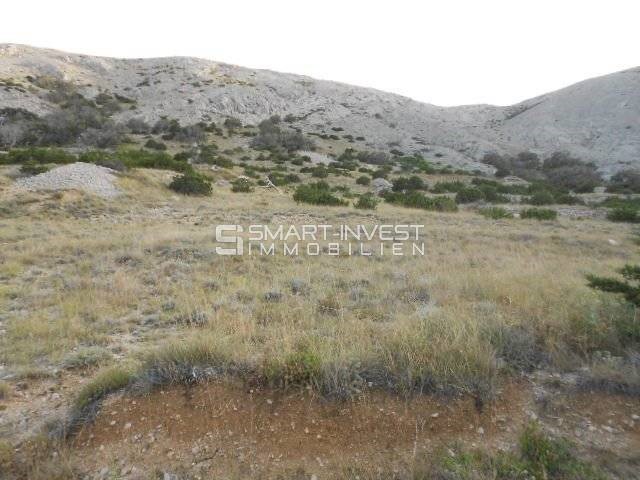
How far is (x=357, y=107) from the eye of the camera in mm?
A: 57156

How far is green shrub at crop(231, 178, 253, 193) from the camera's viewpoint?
2022cm

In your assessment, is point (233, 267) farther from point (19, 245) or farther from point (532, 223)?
point (532, 223)

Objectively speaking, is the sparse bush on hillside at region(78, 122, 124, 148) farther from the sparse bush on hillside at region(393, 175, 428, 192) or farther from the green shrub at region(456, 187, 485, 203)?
the green shrub at region(456, 187, 485, 203)

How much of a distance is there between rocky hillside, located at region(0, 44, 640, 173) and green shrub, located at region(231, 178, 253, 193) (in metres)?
25.6

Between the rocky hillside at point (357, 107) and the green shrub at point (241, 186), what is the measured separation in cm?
2557

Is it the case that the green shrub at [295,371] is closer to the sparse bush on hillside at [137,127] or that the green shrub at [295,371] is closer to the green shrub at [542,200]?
the green shrub at [542,200]

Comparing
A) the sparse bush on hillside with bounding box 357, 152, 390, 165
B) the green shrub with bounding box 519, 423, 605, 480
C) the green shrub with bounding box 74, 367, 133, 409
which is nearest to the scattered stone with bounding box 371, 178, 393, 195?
the sparse bush on hillside with bounding box 357, 152, 390, 165

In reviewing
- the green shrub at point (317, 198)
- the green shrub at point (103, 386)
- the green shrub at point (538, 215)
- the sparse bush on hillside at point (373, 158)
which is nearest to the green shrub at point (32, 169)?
the green shrub at point (317, 198)

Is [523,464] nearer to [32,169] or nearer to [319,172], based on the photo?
[32,169]

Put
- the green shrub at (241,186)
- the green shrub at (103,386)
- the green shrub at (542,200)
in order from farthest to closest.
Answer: the green shrub at (542,200) < the green shrub at (241,186) < the green shrub at (103,386)

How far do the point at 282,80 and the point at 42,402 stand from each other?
65.0 meters

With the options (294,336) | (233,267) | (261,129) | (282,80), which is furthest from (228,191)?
(282,80)

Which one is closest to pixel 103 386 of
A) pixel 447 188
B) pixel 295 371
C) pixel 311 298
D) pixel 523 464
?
pixel 295 371

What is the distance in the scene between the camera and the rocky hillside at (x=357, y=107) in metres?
42.0
